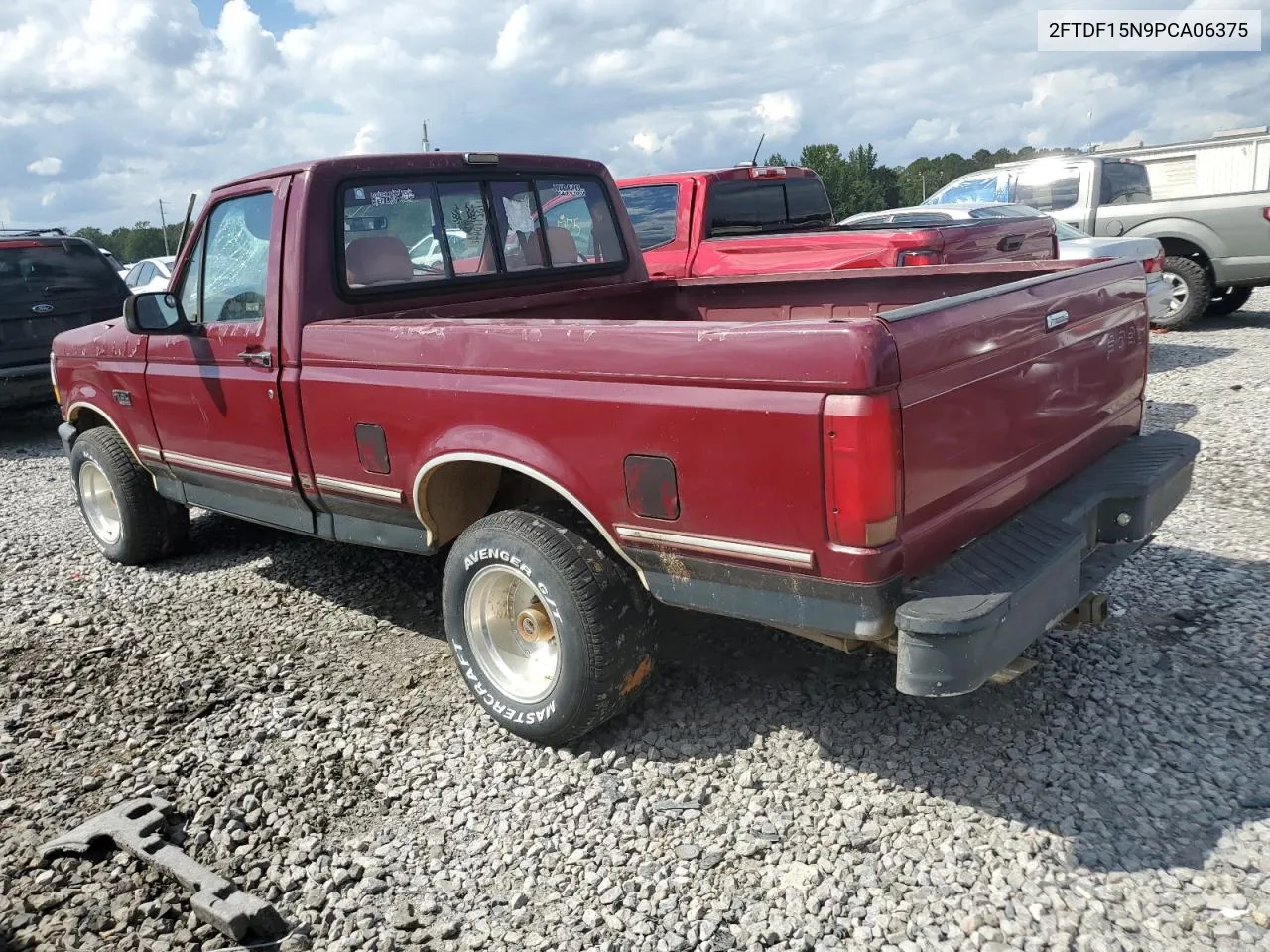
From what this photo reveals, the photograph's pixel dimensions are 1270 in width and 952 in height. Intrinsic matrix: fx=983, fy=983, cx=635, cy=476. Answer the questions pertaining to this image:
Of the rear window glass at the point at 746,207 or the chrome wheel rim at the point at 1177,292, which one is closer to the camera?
the rear window glass at the point at 746,207

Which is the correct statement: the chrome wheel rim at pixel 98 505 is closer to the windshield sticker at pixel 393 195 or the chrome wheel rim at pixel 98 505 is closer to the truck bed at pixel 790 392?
the truck bed at pixel 790 392

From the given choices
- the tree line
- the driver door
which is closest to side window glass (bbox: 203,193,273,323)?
the driver door

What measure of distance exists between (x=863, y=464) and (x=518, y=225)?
2635 millimetres

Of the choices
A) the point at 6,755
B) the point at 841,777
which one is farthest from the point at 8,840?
the point at 841,777

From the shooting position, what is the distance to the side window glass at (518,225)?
442 cm

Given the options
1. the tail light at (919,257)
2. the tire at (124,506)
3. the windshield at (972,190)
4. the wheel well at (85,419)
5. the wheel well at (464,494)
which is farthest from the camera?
the windshield at (972,190)

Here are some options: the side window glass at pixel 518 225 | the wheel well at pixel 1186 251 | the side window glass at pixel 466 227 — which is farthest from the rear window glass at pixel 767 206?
the wheel well at pixel 1186 251

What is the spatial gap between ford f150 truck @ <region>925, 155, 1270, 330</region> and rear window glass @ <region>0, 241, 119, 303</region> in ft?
32.8

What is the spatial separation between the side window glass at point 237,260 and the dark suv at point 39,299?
17.6 feet

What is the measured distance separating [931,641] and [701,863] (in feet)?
3.06

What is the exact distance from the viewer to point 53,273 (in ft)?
29.1

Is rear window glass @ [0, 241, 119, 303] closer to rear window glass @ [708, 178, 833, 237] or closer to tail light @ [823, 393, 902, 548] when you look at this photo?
rear window glass @ [708, 178, 833, 237]

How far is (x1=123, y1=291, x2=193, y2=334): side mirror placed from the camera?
4305mm

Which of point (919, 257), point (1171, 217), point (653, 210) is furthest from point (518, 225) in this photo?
point (1171, 217)
